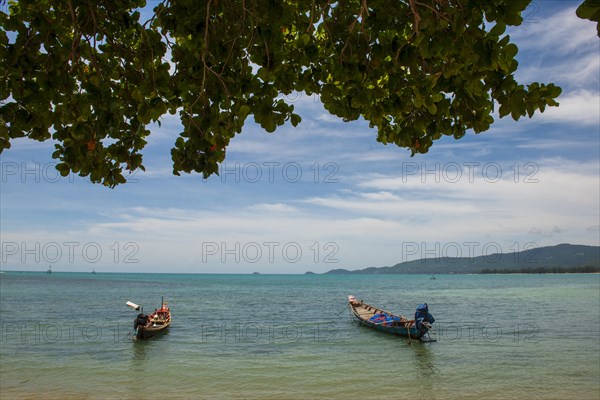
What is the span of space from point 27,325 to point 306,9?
35.0 meters

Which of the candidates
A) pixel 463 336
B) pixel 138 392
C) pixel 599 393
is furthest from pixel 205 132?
pixel 463 336

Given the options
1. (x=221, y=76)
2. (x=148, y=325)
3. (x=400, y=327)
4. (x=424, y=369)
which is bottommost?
(x=424, y=369)

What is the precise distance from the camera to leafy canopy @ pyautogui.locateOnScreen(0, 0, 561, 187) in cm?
357

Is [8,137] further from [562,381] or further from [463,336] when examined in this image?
[463,336]

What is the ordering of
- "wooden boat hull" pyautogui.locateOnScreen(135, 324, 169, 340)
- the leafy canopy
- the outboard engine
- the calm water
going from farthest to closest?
"wooden boat hull" pyautogui.locateOnScreen(135, 324, 169, 340), the outboard engine, the calm water, the leafy canopy

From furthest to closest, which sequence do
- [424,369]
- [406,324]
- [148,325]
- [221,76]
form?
[406,324] → [148,325] → [424,369] → [221,76]

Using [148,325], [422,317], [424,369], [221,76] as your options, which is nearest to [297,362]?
[424,369]

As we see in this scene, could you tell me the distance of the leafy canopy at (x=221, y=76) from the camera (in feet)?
11.7

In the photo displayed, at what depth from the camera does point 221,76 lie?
13.3 feet

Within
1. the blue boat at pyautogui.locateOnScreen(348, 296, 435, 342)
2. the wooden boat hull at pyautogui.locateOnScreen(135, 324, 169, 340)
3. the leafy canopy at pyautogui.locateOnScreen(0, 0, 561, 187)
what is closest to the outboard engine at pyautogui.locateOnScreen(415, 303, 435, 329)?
the blue boat at pyautogui.locateOnScreen(348, 296, 435, 342)

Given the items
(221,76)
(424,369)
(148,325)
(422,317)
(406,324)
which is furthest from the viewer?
(406,324)

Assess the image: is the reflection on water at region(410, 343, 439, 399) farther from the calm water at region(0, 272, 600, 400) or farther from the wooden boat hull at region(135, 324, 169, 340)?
the wooden boat hull at region(135, 324, 169, 340)

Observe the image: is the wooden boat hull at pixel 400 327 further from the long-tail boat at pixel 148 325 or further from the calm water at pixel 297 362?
the long-tail boat at pixel 148 325

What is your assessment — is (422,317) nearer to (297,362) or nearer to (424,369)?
(424,369)
